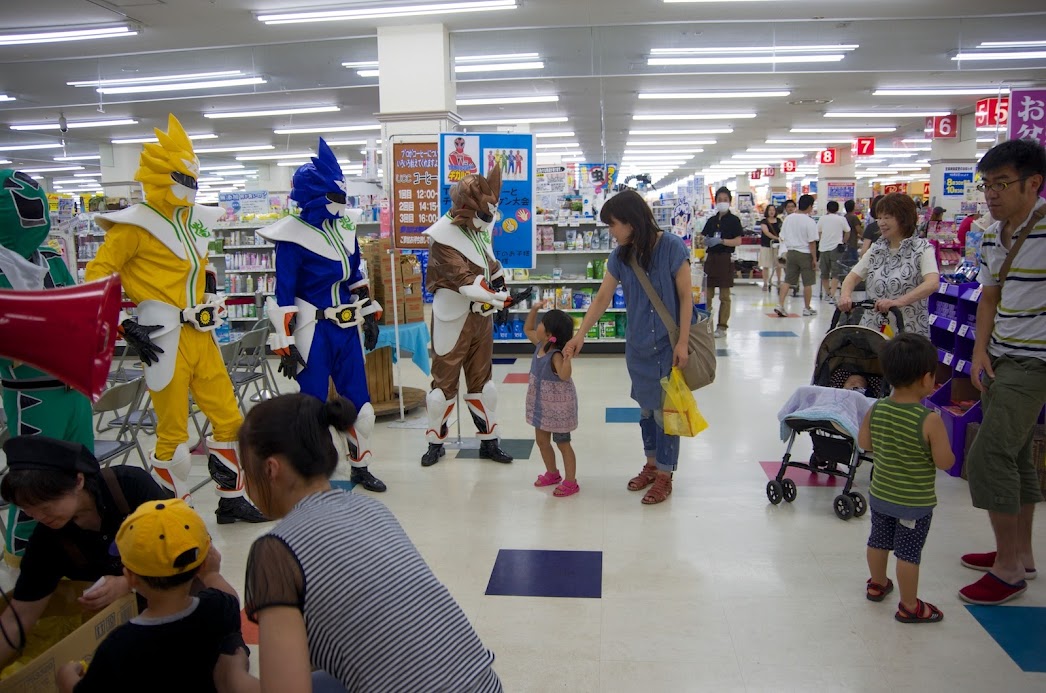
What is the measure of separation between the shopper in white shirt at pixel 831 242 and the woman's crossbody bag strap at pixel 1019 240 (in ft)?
28.0

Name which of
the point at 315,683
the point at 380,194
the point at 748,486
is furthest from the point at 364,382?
the point at 380,194

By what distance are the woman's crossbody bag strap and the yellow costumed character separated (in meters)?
3.33

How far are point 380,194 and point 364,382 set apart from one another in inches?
221

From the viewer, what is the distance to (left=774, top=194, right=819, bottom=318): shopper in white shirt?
11031mm

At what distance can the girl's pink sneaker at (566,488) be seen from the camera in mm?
4160

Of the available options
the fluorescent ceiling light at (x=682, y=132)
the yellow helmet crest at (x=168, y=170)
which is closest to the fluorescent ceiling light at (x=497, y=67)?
the yellow helmet crest at (x=168, y=170)

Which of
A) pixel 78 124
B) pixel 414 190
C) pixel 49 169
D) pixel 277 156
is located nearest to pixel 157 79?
pixel 78 124

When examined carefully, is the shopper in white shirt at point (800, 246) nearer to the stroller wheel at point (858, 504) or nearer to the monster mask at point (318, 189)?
the stroller wheel at point (858, 504)

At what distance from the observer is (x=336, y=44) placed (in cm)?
977

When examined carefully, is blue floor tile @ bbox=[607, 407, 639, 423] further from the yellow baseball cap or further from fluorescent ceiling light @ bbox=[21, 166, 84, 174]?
fluorescent ceiling light @ bbox=[21, 166, 84, 174]

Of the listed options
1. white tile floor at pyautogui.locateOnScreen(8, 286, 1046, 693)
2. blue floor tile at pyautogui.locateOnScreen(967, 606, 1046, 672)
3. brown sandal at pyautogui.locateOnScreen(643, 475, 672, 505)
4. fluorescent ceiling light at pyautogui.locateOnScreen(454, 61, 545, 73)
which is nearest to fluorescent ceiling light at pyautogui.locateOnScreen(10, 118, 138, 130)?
fluorescent ceiling light at pyautogui.locateOnScreen(454, 61, 545, 73)

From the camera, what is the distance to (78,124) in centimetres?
1405

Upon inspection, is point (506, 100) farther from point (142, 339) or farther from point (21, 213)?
point (21, 213)

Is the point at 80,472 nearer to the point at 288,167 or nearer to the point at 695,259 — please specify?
the point at 695,259
